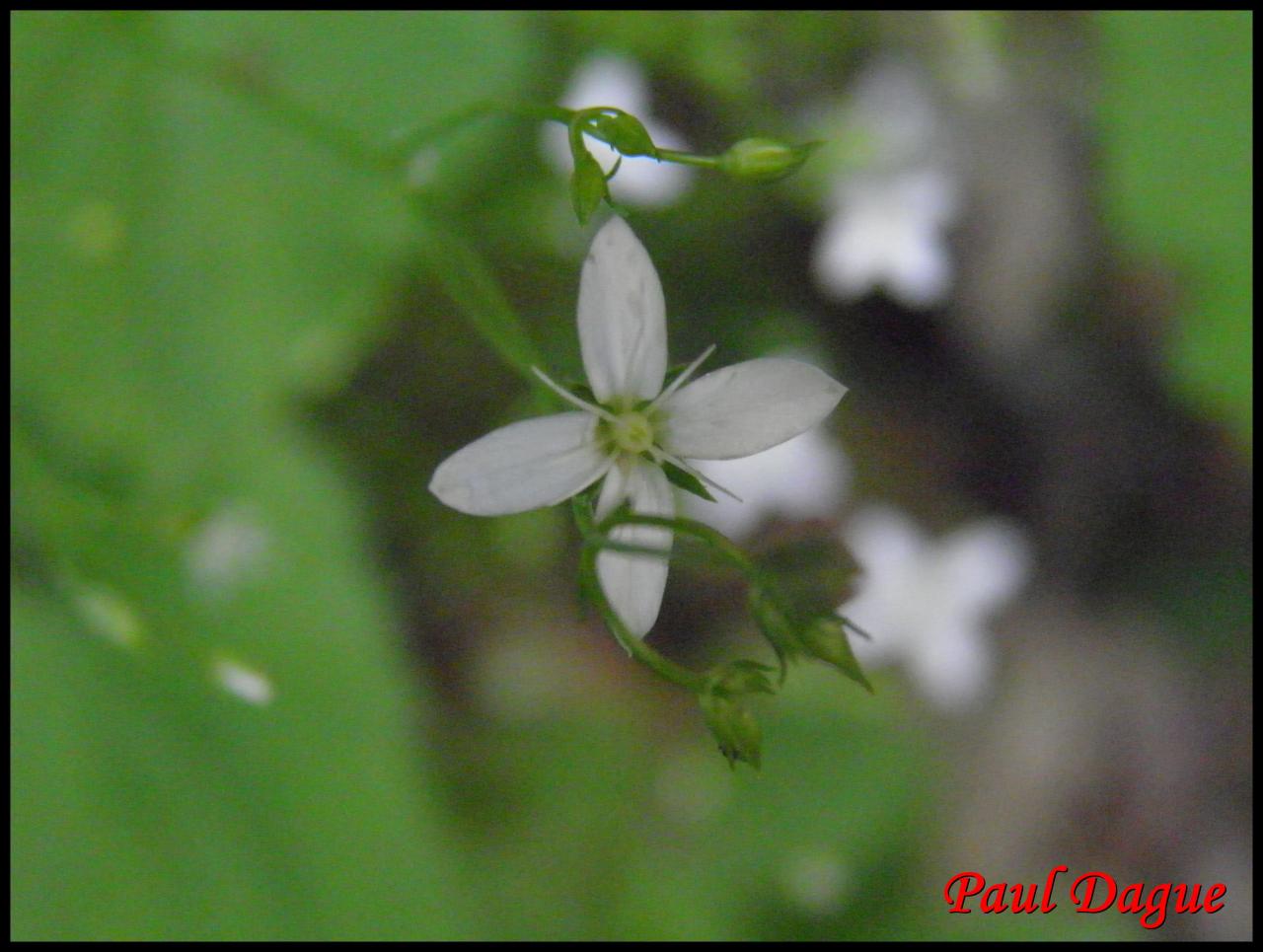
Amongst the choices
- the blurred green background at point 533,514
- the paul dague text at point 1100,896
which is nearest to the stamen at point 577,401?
the blurred green background at point 533,514

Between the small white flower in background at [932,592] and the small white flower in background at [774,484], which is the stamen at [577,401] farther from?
the small white flower in background at [932,592]

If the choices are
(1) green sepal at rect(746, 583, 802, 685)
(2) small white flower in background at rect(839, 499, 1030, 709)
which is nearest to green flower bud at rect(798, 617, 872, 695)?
(1) green sepal at rect(746, 583, 802, 685)

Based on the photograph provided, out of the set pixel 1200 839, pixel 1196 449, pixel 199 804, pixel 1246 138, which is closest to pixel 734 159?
pixel 199 804

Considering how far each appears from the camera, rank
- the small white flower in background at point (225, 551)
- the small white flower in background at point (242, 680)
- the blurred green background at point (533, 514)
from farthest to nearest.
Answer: the small white flower in background at point (225, 551)
the blurred green background at point (533, 514)
the small white flower in background at point (242, 680)

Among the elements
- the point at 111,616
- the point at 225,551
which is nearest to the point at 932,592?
the point at 225,551

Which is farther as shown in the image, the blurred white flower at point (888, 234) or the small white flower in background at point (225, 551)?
the blurred white flower at point (888, 234)

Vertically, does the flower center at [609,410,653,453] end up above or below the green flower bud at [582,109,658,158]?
below

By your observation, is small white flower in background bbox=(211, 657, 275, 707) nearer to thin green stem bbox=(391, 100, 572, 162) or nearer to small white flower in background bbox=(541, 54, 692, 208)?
thin green stem bbox=(391, 100, 572, 162)

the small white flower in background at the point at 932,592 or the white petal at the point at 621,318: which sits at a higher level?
the small white flower in background at the point at 932,592
